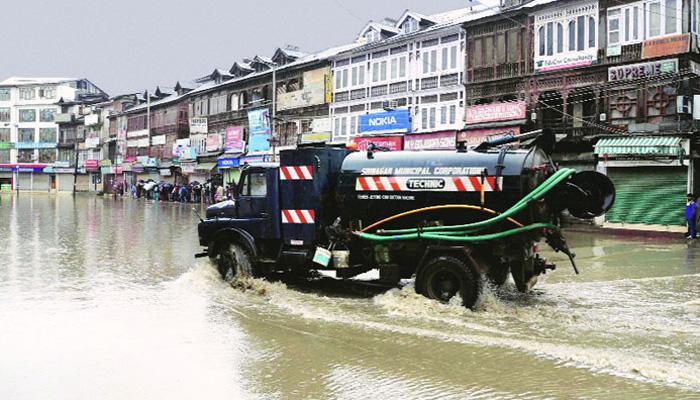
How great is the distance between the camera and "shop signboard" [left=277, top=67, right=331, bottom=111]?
43.3 meters

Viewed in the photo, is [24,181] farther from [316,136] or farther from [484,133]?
[484,133]

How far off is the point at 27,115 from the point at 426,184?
344 feet

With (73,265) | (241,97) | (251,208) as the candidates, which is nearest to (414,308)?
(251,208)

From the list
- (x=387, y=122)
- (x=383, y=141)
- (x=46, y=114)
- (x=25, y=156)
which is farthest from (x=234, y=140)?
(x=25, y=156)

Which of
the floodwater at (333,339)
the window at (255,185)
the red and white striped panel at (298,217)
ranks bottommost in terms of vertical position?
the floodwater at (333,339)

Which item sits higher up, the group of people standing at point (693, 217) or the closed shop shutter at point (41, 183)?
the closed shop shutter at point (41, 183)

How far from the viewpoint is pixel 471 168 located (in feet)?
32.0

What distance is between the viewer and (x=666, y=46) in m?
25.2

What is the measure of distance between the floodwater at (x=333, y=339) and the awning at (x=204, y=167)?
43332mm

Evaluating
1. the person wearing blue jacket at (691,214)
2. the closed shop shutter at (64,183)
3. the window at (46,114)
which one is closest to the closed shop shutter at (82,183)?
the closed shop shutter at (64,183)

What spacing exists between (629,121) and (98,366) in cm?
2463

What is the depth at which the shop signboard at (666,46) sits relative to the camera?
24.6 metres

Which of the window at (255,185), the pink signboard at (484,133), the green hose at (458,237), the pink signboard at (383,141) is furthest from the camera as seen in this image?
the pink signboard at (383,141)

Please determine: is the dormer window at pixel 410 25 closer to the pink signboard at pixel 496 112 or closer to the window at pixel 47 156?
the pink signboard at pixel 496 112
